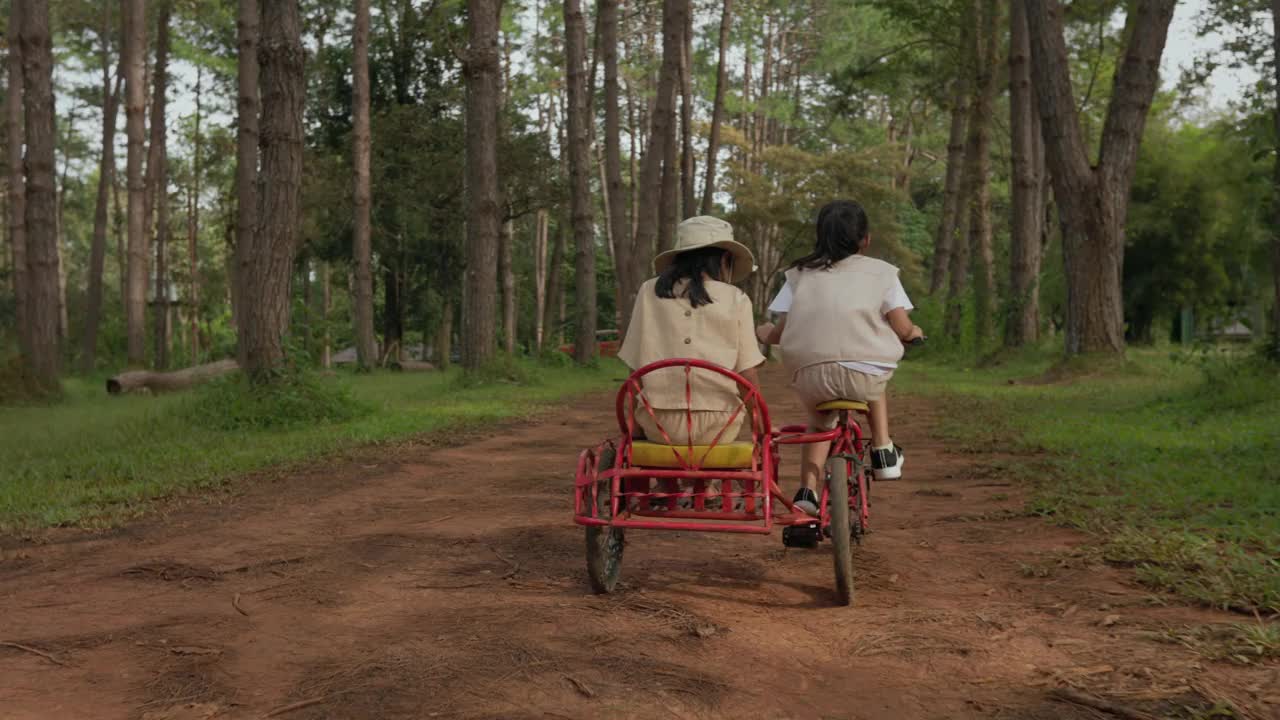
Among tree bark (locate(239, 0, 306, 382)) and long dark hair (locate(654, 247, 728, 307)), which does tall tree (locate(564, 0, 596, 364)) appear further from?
long dark hair (locate(654, 247, 728, 307))

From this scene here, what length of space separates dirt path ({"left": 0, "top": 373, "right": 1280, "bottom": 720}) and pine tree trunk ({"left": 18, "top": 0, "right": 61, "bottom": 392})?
33.2ft

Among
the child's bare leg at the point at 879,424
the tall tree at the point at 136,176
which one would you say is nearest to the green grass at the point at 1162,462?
the child's bare leg at the point at 879,424

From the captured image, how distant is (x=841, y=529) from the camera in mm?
4355

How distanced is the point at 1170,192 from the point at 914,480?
89.1 ft

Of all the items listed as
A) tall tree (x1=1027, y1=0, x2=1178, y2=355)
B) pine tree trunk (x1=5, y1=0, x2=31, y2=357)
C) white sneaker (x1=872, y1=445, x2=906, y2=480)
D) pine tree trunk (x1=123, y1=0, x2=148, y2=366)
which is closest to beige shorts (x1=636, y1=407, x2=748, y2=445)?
white sneaker (x1=872, y1=445, x2=906, y2=480)

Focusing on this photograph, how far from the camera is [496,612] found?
433 centimetres

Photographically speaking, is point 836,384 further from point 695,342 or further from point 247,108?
point 247,108

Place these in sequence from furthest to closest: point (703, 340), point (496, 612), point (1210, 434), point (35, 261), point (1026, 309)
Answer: point (1026, 309), point (35, 261), point (1210, 434), point (703, 340), point (496, 612)

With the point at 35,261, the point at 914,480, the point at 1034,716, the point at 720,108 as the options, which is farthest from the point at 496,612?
the point at 720,108

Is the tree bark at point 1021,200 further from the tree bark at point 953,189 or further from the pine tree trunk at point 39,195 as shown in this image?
the pine tree trunk at point 39,195

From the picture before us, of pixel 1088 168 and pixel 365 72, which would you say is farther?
pixel 365 72

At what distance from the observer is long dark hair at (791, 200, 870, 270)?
15.9 ft

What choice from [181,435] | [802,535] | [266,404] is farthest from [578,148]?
[802,535]

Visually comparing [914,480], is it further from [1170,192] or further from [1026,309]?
[1170,192]
